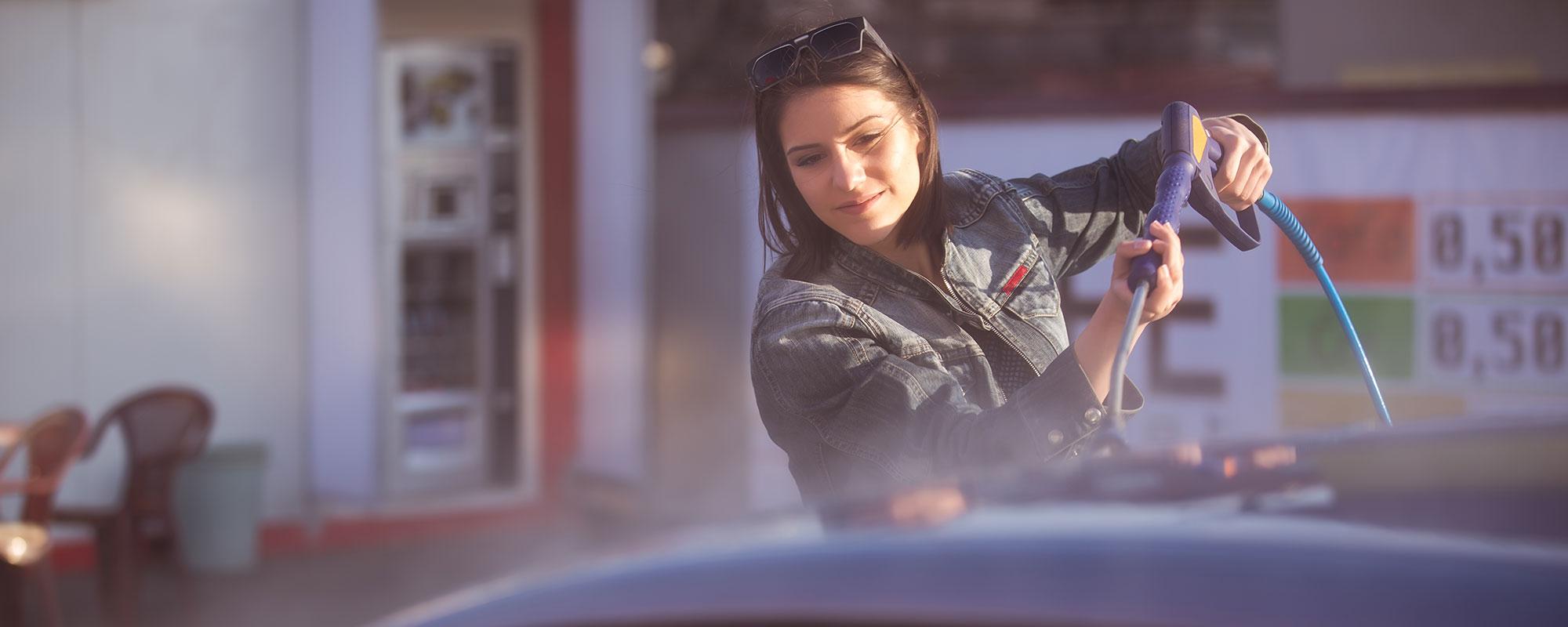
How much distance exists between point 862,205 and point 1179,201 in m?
0.30

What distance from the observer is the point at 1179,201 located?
4.39 ft

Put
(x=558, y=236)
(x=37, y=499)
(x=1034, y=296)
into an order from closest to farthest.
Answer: (x=1034, y=296) → (x=37, y=499) → (x=558, y=236)

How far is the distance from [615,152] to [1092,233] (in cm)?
567

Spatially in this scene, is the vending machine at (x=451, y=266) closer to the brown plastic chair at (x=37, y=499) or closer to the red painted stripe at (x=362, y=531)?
the red painted stripe at (x=362, y=531)

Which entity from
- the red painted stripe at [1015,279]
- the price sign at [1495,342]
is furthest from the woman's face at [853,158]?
the price sign at [1495,342]

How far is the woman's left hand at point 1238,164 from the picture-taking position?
4.68ft

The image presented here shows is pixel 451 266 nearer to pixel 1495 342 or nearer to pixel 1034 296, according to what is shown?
pixel 1495 342

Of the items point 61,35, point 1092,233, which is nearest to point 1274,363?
point 1092,233

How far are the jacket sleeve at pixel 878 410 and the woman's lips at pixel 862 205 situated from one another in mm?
93

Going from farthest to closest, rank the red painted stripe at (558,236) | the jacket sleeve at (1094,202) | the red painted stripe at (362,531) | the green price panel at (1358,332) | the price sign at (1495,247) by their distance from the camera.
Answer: the red painted stripe at (558,236) → the red painted stripe at (362,531) → the green price panel at (1358,332) → the price sign at (1495,247) → the jacket sleeve at (1094,202)

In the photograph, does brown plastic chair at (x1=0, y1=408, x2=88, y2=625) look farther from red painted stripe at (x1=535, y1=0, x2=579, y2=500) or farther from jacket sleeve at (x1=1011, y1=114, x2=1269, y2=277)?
jacket sleeve at (x1=1011, y1=114, x2=1269, y2=277)

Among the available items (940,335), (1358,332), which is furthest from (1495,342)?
(940,335)

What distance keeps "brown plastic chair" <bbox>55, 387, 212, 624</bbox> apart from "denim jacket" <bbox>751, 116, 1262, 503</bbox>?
16.2 feet

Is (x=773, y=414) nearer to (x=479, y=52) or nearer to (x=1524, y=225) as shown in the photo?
(x=1524, y=225)
